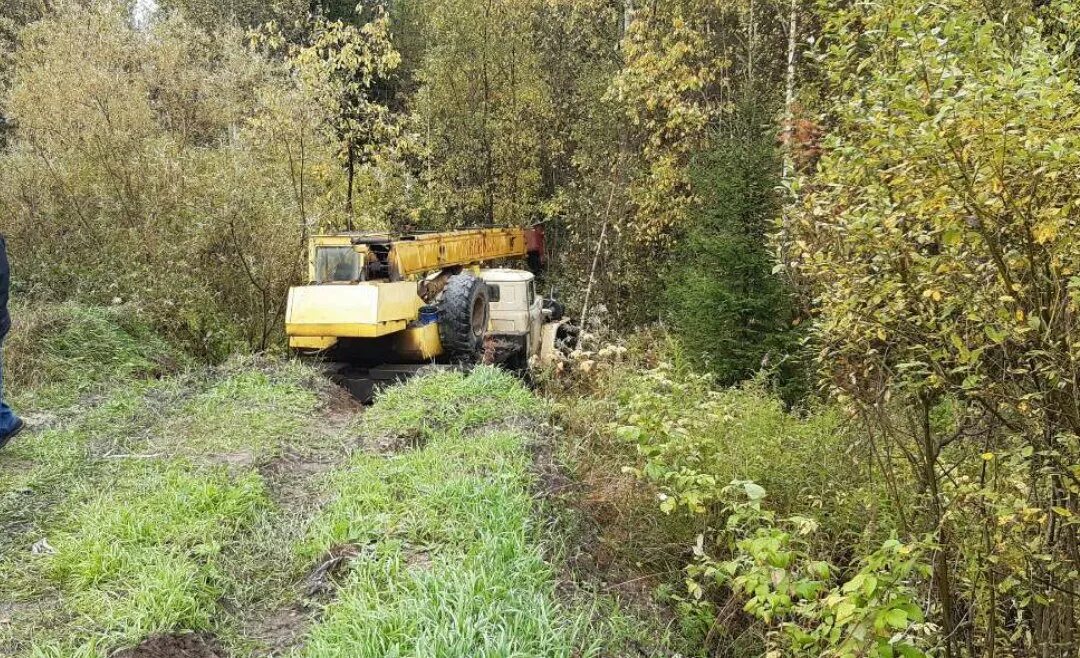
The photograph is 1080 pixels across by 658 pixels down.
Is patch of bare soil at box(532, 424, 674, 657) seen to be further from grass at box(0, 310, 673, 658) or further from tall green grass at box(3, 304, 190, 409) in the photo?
tall green grass at box(3, 304, 190, 409)

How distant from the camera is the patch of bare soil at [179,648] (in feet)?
11.3

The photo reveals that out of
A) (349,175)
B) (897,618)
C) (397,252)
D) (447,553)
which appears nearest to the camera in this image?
(897,618)

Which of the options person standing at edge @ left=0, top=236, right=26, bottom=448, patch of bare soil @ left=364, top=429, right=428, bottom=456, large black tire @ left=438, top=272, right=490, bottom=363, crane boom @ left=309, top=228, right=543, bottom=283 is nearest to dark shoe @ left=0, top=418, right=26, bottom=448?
person standing at edge @ left=0, top=236, right=26, bottom=448

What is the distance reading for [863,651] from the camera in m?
2.69

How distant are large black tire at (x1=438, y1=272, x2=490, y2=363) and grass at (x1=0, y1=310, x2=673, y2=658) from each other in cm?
234

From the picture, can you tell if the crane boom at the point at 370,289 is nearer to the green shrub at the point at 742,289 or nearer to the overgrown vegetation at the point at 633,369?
the overgrown vegetation at the point at 633,369

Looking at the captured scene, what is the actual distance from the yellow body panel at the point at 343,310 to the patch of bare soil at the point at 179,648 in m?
4.95

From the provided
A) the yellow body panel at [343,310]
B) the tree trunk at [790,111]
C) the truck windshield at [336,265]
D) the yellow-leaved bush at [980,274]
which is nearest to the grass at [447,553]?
the yellow-leaved bush at [980,274]

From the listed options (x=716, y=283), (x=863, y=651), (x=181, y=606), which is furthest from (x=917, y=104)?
(x=716, y=283)

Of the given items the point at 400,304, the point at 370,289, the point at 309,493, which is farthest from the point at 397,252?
the point at 309,493

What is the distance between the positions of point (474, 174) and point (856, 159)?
46.2 feet

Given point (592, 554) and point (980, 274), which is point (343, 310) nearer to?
point (592, 554)

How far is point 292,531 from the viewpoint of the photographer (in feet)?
15.7

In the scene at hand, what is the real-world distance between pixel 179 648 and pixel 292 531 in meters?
1.24
